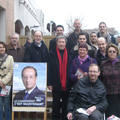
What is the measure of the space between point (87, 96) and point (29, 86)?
1271mm

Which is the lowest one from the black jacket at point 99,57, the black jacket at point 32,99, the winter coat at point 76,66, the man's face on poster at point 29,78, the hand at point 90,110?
the hand at point 90,110

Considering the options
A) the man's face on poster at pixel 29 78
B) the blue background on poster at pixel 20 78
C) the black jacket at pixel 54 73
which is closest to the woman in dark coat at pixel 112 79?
the black jacket at pixel 54 73

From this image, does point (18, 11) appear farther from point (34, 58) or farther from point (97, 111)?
point (97, 111)

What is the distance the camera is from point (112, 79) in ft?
9.79

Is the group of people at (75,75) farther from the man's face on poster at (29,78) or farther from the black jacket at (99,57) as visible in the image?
the man's face on poster at (29,78)

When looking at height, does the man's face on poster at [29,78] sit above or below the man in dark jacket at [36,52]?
below

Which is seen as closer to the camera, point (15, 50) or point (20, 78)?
point (20, 78)

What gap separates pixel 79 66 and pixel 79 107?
90 centimetres

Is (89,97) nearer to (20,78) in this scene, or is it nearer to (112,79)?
(112,79)

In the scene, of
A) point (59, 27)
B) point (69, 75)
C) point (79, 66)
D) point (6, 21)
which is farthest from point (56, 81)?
point (6, 21)

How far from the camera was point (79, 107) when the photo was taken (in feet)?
9.10

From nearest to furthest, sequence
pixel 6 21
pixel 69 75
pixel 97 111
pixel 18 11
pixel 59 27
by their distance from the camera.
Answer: pixel 97 111, pixel 69 75, pixel 59 27, pixel 6 21, pixel 18 11

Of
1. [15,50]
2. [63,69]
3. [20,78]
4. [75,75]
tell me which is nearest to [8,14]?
[15,50]

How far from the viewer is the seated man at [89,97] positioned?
8.76ft
